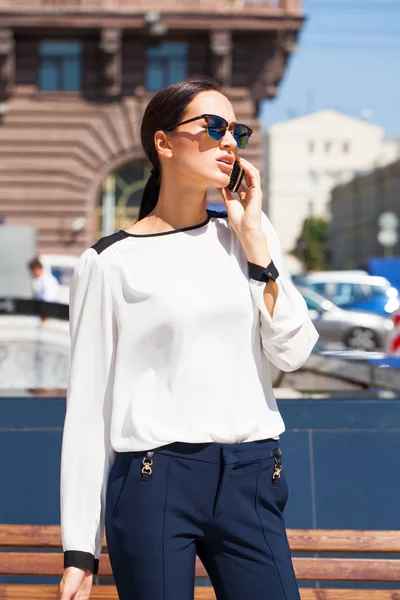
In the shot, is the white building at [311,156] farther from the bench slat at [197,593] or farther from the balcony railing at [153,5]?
the bench slat at [197,593]

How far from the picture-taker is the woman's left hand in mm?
2557

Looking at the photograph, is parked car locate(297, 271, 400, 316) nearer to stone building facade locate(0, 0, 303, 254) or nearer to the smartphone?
stone building facade locate(0, 0, 303, 254)

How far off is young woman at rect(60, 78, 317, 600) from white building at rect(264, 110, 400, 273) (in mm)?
100783

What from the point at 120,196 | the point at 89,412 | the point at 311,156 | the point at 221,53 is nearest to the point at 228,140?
the point at 89,412

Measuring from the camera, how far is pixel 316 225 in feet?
329

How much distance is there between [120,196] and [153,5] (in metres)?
5.22

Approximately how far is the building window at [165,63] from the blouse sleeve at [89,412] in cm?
2709

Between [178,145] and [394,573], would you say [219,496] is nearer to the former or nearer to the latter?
[178,145]

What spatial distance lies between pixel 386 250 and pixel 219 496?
7404 cm

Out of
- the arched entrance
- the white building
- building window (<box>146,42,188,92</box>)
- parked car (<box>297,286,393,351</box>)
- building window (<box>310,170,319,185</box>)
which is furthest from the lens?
building window (<box>310,170,319,185</box>)

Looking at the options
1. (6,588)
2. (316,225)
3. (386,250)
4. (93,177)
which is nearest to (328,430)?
(6,588)

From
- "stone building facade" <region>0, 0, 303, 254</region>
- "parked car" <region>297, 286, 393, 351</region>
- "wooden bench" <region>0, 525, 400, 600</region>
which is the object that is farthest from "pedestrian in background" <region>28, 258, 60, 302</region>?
"stone building facade" <region>0, 0, 303, 254</region>

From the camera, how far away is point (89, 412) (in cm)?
253

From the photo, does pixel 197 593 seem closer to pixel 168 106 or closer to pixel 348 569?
pixel 348 569
